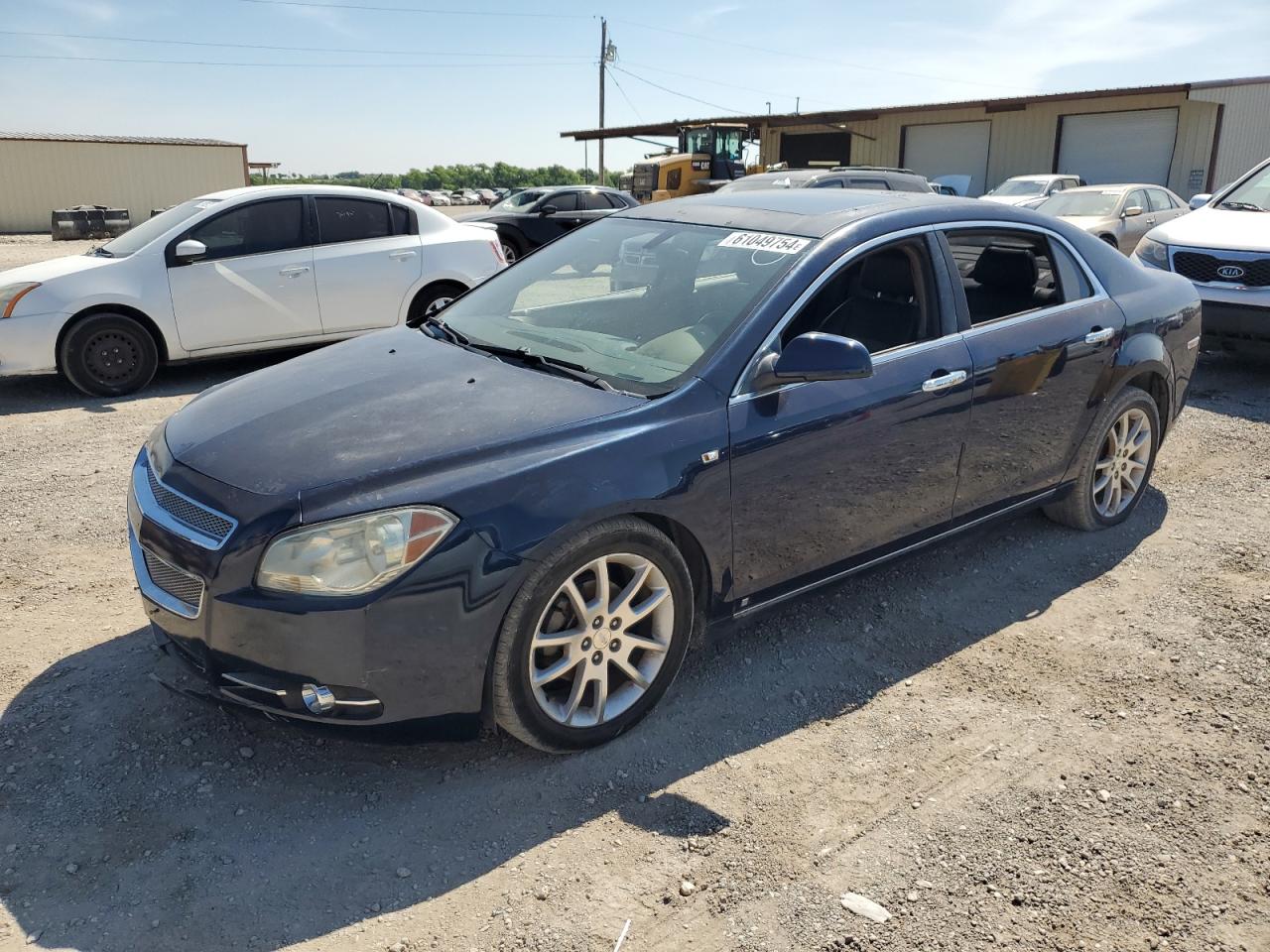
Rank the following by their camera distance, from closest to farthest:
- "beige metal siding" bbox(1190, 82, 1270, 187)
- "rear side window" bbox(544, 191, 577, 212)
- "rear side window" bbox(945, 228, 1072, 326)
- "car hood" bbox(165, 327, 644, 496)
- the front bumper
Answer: the front bumper → "car hood" bbox(165, 327, 644, 496) → "rear side window" bbox(945, 228, 1072, 326) → "rear side window" bbox(544, 191, 577, 212) → "beige metal siding" bbox(1190, 82, 1270, 187)

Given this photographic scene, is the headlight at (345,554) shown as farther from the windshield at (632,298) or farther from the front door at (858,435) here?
the front door at (858,435)

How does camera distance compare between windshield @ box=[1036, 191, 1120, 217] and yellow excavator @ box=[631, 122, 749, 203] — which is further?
yellow excavator @ box=[631, 122, 749, 203]

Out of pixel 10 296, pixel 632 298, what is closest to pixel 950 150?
pixel 10 296

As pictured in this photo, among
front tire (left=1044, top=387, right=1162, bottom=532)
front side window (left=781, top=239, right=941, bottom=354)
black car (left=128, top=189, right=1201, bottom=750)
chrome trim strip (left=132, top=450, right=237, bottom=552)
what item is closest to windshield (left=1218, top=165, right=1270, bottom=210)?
front tire (left=1044, top=387, right=1162, bottom=532)

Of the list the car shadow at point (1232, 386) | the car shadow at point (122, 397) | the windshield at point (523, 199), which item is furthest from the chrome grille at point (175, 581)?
the windshield at point (523, 199)

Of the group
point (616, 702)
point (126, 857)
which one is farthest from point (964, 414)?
point (126, 857)

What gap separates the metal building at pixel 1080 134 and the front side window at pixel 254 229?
80.4ft

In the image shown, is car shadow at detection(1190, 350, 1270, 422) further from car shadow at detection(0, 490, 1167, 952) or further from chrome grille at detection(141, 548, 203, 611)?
chrome grille at detection(141, 548, 203, 611)

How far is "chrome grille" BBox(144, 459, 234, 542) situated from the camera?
2.75 meters

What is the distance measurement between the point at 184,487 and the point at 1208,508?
502 cm

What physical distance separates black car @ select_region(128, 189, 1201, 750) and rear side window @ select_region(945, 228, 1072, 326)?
1 cm

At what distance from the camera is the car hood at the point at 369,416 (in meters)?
2.86

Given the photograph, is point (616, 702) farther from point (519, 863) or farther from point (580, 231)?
point (580, 231)

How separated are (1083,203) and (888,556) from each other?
14.0 m
